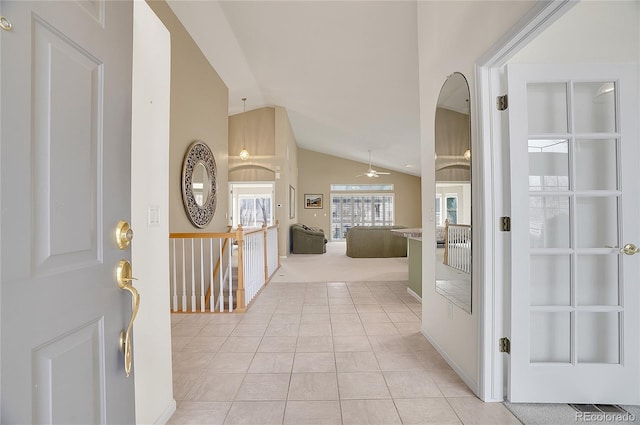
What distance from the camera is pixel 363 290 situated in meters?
4.54

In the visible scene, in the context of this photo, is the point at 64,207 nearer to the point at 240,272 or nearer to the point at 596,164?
the point at 596,164

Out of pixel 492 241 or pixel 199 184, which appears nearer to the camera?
pixel 492 241

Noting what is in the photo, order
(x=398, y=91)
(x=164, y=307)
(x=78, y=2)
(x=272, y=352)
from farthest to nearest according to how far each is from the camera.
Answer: (x=398, y=91)
(x=272, y=352)
(x=164, y=307)
(x=78, y=2)

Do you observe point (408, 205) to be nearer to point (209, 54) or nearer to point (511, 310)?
point (209, 54)

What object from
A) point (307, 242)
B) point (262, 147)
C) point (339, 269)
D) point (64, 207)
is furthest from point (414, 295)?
point (262, 147)

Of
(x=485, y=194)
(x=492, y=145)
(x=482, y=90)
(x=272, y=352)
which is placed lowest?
(x=272, y=352)

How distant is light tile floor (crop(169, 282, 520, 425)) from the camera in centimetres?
174

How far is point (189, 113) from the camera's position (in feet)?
13.4

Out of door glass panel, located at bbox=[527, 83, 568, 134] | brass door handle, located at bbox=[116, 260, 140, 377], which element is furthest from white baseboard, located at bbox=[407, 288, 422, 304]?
brass door handle, located at bbox=[116, 260, 140, 377]

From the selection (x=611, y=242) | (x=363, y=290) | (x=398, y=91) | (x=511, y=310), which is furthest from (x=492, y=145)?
(x=398, y=91)

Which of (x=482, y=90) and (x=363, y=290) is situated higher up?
(x=482, y=90)

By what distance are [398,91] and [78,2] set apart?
506cm

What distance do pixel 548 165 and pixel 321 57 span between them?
3737 mm

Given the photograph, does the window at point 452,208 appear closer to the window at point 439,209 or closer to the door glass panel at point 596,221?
the window at point 439,209
